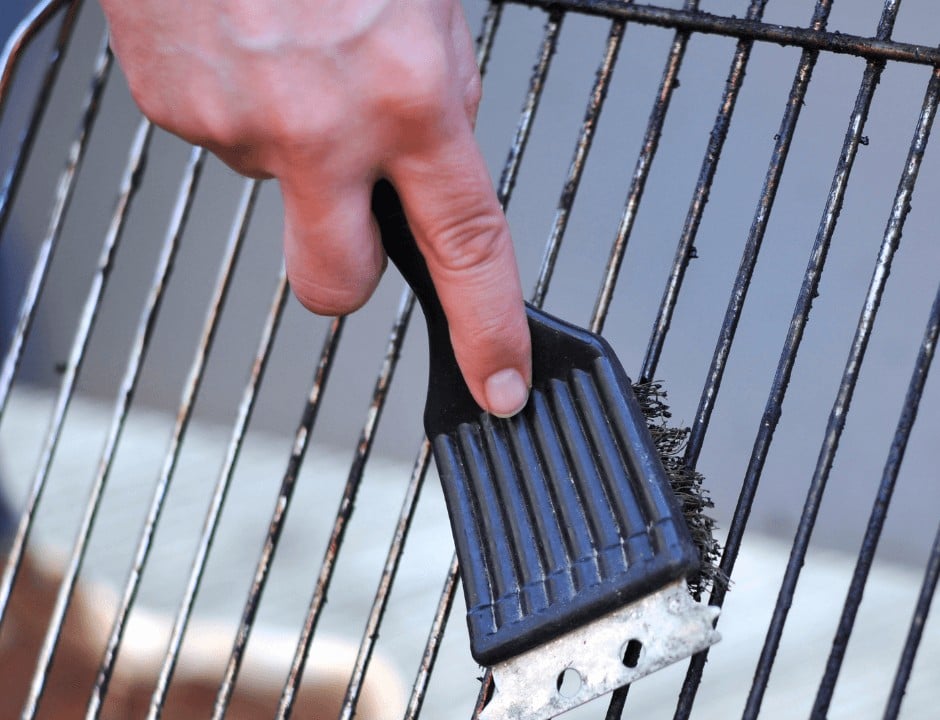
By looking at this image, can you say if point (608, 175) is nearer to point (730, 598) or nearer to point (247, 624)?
point (730, 598)

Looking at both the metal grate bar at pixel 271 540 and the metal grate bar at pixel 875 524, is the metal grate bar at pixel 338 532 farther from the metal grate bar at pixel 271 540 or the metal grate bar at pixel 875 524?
the metal grate bar at pixel 875 524

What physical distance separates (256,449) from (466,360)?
1853 millimetres

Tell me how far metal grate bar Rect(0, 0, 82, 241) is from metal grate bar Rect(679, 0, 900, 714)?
68 centimetres

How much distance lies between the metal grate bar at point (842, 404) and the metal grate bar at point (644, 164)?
18cm

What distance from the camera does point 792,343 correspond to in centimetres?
67

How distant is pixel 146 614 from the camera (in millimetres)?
1977

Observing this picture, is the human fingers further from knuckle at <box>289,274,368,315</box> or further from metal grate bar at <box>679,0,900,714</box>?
metal grate bar at <box>679,0,900,714</box>

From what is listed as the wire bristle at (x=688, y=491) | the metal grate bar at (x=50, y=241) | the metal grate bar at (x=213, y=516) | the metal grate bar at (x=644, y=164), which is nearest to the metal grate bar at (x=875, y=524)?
the wire bristle at (x=688, y=491)

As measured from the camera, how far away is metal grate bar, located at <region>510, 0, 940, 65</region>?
0.68 m

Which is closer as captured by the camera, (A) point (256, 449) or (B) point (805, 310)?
(B) point (805, 310)

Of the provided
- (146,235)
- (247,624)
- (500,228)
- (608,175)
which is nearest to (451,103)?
(500,228)

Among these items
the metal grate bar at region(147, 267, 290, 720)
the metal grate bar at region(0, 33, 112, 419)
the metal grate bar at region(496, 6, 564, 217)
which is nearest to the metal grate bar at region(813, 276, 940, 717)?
the metal grate bar at region(496, 6, 564, 217)

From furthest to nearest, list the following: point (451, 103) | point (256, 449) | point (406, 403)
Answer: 1. point (256, 449)
2. point (406, 403)
3. point (451, 103)

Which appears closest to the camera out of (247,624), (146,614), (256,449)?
(247,624)
